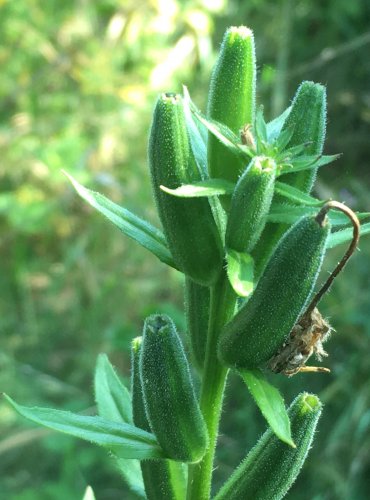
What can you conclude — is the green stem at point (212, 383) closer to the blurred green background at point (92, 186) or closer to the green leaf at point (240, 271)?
the green leaf at point (240, 271)

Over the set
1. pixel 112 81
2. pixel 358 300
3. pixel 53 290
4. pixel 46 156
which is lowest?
pixel 53 290

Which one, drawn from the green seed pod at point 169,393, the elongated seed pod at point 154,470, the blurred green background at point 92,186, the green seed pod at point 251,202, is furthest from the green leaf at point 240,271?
the blurred green background at point 92,186

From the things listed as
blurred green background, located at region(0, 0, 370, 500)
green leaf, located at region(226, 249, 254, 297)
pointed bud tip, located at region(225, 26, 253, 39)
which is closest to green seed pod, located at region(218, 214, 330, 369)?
green leaf, located at region(226, 249, 254, 297)

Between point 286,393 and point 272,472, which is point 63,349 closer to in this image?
point 286,393

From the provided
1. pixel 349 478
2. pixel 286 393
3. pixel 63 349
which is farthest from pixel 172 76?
pixel 349 478

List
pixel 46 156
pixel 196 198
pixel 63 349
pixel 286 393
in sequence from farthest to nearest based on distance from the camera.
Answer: pixel 63 349 → pixel 46 156 → pixel 286 393 → pixel 196 198

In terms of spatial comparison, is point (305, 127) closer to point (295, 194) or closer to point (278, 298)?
point (295, 194)
